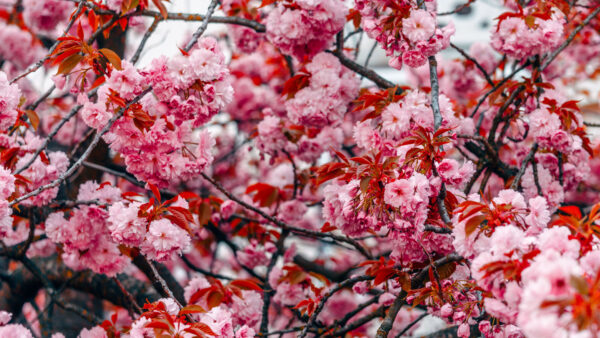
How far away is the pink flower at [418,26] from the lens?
170 centimetres

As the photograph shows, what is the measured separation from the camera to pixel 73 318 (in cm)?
333

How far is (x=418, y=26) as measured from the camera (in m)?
1.71

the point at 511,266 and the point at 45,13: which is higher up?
the point at 45,13

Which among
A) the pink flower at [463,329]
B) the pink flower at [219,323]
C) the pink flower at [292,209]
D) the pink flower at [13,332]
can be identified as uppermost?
the pink flower at [292,209]

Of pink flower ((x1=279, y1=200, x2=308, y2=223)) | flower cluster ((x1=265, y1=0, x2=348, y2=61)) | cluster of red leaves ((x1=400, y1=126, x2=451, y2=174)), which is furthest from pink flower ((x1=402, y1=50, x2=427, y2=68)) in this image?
pink flower ((x1=279, y1=200, x2=308, y2=223))

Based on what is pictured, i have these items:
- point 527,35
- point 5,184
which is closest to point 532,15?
point 527,35

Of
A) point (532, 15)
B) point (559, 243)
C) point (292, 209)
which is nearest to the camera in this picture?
point (559, 243)

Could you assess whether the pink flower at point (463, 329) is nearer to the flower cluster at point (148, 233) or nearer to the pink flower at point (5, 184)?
the flower cluster at point (148, 233)

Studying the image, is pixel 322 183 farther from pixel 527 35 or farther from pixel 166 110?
pixel 527 35

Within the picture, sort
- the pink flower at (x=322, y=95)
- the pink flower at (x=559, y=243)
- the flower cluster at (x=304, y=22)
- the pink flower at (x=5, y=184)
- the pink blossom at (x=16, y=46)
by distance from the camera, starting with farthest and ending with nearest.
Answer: the pink blossom at (x=16, y=46)
the pink flower at (x=322, y=95)
the flower cluster at (x=304, y=22)
the pink flower at (x=5, y=184)
the pink flower at (x=559, y=243)

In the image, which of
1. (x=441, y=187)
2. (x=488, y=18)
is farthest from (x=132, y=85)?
(x=488, y=18)

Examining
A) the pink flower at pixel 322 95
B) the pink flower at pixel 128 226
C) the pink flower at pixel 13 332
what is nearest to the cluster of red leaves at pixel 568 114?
the pink flower at pixel 322 95

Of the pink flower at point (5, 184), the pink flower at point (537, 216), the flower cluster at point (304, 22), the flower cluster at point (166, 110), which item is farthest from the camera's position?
the flower cluster at point (304, 22)

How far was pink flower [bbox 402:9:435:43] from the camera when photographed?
5.57 ft
